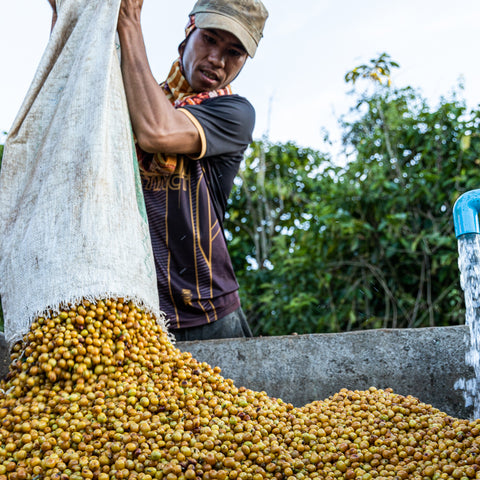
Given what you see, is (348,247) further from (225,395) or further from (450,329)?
(225,395)

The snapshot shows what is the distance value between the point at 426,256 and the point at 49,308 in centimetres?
323

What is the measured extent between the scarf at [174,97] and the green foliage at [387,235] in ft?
6.87

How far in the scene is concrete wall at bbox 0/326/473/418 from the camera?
195 centimetres

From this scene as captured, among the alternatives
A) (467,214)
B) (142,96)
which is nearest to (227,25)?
(142,96)

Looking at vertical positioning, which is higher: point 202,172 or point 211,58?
point 211,58

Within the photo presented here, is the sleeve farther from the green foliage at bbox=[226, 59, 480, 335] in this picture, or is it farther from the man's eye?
the green foliage at bbox=[226, 59, 480, 335]

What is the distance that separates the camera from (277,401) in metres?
1.71

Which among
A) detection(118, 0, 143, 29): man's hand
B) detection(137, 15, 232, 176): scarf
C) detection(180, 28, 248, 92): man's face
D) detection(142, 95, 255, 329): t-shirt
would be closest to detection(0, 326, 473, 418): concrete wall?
detection(142, 95, 255, 329): t-shirt

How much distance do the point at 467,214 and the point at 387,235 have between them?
7.83 ft

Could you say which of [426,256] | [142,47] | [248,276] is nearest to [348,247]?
[426,256]

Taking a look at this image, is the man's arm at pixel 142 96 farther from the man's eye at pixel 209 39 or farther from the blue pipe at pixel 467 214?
the blue pipe at pixel 467 214

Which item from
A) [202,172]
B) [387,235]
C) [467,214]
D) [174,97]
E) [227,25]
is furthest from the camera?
[387,235]

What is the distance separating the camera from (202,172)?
2.31 metres

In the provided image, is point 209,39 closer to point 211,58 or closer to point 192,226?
point 211,58
